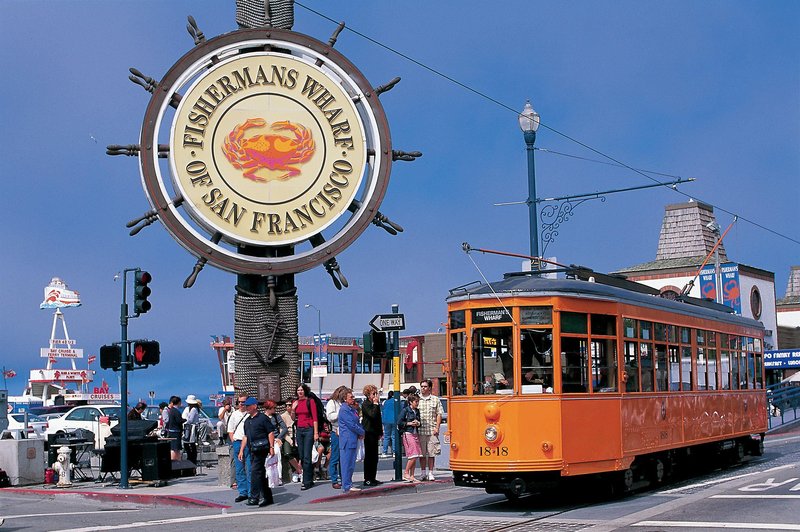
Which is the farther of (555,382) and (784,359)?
(784,359)

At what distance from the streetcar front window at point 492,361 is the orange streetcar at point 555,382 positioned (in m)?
0.02

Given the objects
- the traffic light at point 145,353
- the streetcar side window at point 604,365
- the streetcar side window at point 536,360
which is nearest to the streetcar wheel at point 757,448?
the streetcar side window at point 604,365

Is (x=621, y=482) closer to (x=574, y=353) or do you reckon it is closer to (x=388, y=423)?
(x=574, y=353)

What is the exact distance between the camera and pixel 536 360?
15.0 m

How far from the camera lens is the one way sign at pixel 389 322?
19.7 m

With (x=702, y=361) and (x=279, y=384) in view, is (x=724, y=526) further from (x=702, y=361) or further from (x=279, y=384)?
(x=279, y=384)

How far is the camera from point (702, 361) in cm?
1952

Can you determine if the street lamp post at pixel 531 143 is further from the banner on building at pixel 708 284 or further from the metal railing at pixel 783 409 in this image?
the banner on building at pixel 708 284

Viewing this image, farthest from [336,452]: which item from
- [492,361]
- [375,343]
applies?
[492,361]

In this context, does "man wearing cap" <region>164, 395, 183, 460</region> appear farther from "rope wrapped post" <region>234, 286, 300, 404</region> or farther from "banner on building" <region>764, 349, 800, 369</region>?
"banner on building" <region>764, 349, 800, 369</region>

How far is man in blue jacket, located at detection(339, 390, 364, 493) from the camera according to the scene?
1756 centimetres

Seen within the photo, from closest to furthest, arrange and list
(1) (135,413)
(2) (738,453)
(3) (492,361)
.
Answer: (3) (492,361), (2) (738,453), (1) (135,413)

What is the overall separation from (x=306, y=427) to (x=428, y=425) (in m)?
2.55

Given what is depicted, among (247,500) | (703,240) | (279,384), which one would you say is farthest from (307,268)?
(703,240)
